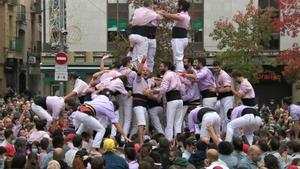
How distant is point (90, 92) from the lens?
18.7 metres

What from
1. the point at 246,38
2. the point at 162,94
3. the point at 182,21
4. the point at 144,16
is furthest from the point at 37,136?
the point at 246,38

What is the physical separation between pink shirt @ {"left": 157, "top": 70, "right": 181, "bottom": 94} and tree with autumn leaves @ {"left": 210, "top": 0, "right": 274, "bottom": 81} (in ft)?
99.5

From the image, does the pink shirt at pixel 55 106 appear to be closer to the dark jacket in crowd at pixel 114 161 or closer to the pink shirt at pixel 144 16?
the pink shirt at pixel 144 16

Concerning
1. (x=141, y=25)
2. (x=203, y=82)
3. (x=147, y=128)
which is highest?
(x=141, y=25)

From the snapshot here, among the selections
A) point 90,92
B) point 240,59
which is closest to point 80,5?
point 240,59

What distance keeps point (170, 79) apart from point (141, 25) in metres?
1.71

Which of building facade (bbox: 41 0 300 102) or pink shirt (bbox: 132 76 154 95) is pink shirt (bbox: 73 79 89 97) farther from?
building facade (bbox: 41 0 300 102)

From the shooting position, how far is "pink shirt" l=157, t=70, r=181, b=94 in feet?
57.4

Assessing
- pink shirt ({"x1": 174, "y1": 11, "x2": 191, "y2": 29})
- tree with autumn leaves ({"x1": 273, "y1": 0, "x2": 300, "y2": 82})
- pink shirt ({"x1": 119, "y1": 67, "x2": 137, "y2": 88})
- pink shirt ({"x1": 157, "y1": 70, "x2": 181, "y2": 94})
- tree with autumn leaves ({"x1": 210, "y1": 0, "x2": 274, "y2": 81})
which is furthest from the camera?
tree with autumn leaves ({"x1": 210, "y1": 0, "x2": 274, "y2": 81})

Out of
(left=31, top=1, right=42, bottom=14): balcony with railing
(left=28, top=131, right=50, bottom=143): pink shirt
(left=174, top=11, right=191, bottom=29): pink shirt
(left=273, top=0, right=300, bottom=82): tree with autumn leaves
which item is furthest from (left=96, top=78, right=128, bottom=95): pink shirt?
(left=31, top=1, right=42, bottom=14): balcony with railing

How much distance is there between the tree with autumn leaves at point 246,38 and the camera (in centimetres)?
4793

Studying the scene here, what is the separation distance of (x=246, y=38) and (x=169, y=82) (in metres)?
31.3

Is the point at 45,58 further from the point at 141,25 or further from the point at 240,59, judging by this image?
the point at 141,25

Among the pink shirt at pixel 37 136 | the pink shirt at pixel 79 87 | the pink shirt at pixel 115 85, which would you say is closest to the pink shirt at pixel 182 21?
the pink shirt at pixel 115 85
